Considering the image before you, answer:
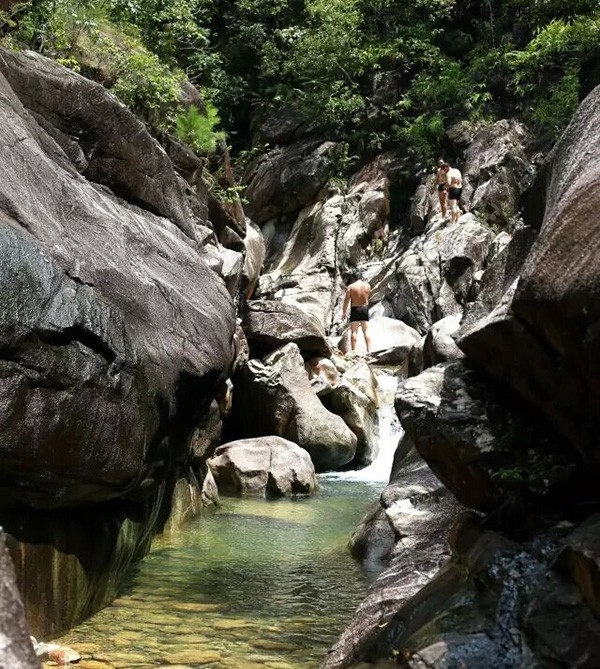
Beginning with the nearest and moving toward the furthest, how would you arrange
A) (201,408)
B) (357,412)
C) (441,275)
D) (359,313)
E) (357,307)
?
(201,408)
(357,412)
(357,307)
(359,313)
(441,275)

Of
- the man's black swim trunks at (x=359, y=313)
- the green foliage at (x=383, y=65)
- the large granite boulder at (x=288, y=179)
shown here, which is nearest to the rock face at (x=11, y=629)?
the man's black swim trunks at (x=359, y=313)

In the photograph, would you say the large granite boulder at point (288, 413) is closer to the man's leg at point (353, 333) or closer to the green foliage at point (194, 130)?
the man's leg at point (353, 333)

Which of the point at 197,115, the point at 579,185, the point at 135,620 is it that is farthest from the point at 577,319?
the point at 197,115

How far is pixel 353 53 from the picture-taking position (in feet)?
103

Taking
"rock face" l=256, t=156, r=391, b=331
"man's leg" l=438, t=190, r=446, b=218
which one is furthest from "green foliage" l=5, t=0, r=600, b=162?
"man's leg" l=438, t=190, r=446, b=218

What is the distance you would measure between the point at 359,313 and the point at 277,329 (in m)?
2.96

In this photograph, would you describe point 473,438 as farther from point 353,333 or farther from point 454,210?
point 454,210

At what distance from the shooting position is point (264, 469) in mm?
13250

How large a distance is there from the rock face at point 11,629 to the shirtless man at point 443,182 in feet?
76.6

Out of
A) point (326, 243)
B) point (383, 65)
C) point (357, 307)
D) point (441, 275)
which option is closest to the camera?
point (357, 307)

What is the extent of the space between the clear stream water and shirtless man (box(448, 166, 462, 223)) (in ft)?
51.0

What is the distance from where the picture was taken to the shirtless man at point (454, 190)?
981 inches

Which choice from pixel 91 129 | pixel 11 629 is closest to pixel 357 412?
pixel 91 129

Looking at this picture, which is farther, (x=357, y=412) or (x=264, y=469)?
(x=357, y=412)
